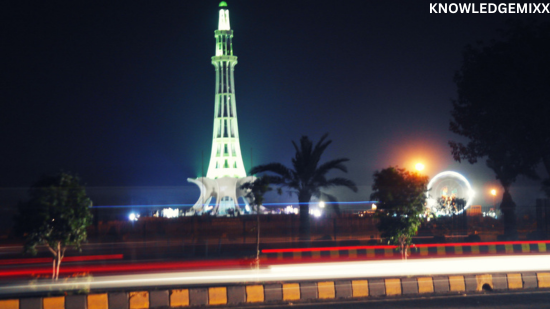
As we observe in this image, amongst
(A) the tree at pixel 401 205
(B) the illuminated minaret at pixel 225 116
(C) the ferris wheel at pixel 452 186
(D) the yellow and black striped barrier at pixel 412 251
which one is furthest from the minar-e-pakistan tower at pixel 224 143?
(A) the tree at pixel 401 205

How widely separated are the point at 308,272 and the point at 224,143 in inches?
1605

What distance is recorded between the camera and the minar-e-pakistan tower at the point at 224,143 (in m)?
55.5

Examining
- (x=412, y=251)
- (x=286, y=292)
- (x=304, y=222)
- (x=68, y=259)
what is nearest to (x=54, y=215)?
(x=286, y=292)

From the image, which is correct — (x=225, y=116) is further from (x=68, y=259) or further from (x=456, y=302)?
(x=456, y=302)

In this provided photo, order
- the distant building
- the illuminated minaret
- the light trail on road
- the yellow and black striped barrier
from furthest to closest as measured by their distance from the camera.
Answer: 1. the illuminated minaret
2. the distant building
3. the yellow and black striped barrier
4. the light trail on road

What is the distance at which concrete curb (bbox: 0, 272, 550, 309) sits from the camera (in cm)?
1126

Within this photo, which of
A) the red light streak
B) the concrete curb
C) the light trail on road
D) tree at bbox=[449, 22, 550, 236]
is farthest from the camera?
tree at bbox=[449, 22, 550, 236]

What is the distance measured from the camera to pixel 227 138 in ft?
184

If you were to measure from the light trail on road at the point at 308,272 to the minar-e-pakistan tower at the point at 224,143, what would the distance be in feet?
127

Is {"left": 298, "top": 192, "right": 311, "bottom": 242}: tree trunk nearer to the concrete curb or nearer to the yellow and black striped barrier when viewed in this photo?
the yellow and black striped barrier

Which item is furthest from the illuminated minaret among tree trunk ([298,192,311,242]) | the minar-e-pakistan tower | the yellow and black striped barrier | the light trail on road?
the light trail on road

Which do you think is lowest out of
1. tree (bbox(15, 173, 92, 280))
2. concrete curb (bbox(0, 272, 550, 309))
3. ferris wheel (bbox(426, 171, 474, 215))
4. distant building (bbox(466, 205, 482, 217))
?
concrete curb (bbox(0, 272, 550, 309))

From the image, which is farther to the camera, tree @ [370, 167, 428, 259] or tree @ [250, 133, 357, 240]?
tree @ [250, 133, 357, 240]

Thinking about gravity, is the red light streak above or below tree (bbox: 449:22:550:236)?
below
